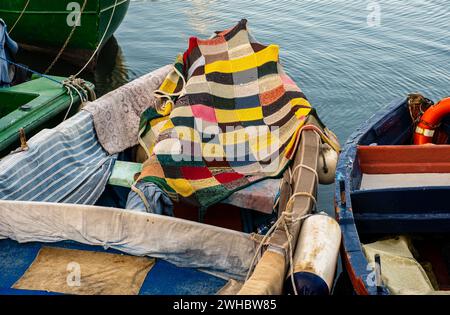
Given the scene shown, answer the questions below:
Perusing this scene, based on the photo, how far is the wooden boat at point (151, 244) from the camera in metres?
4.05

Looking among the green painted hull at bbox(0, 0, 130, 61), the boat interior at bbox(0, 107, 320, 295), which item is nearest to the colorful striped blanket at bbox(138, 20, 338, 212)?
the boat interior at bbox(0, 107, 320, 295)

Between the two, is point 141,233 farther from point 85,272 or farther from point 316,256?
point 316,256

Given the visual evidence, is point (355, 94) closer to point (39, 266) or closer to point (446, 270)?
point (446, 270)

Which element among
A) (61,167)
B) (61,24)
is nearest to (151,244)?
(61,167)

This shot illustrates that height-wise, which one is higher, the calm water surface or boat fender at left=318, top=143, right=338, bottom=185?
boat fender at left=318, top=143, right=338, bottom=185

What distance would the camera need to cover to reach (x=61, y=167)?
221 inches

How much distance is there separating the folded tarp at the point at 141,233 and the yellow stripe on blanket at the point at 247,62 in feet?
8.96

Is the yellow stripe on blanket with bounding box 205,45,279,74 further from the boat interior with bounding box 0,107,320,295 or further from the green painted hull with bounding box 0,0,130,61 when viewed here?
the green painted hull with bounding box 0,0,130,61

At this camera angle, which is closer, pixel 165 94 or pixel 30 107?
pixel 30 107

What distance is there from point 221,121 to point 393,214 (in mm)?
2262

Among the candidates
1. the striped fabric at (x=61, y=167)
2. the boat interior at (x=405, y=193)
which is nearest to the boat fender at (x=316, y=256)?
the boat interior at (x=405, y=193)

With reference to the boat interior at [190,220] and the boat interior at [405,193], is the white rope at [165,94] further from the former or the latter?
the boat interior at [405,193]

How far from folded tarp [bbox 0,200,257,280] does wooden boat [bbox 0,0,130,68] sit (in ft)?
22.7

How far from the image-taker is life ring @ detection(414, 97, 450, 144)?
6.55 m
